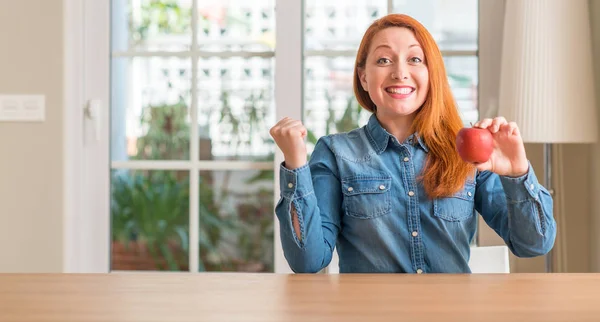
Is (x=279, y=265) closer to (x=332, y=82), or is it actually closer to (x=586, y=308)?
(x=332, y=82)

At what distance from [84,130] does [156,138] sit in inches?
10.9

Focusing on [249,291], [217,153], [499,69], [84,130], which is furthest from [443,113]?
[84,130]

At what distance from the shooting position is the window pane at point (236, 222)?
10.6 ft

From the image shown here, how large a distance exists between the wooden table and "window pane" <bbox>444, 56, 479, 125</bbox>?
2001 millimetres

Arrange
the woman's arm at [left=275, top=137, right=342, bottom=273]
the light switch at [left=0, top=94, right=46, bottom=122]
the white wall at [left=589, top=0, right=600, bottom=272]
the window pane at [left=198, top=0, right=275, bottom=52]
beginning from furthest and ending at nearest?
the window pane at [left=198, top=0, right=275, bottom=52] → the light switch at [left=0, top=94, right=46, bottom=122] → the white wall at [left=589, top=0, right=600, bottom=272] → the woman's arm at [left=275, top=137, right=342, bottom=273]

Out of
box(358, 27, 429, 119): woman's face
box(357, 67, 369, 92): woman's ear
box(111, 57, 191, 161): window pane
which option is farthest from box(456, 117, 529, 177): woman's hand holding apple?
box(111, 57, 191, 161): window pane

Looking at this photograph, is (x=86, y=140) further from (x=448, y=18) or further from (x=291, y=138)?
(x=291, y=138)

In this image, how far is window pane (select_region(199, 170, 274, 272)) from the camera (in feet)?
10.6

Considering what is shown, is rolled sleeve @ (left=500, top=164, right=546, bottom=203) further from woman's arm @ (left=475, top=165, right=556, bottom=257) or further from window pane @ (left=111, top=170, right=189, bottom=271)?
window pane @ (left=111, top=170, right=189, bottom=271)

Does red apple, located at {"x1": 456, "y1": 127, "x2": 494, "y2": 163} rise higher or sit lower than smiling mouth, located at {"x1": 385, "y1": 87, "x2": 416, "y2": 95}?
lower

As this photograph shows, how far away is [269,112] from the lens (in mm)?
3215

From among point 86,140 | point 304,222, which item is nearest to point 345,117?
point 86,140

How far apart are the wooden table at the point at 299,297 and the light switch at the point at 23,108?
6.81 ft

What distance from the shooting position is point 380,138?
5.85 feet
